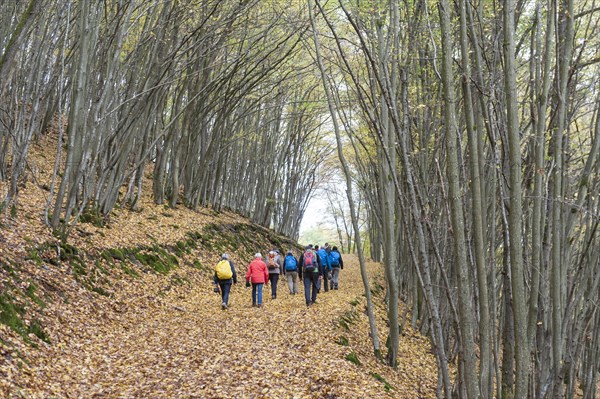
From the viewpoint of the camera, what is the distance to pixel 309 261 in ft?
36.8

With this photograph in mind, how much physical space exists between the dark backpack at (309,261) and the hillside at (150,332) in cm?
87

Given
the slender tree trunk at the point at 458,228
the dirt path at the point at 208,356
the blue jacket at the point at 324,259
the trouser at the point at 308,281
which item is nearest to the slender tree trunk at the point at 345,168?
the dirt path at the point at 208,356

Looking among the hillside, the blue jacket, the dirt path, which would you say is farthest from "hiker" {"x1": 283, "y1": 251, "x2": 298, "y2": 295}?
the dirt path

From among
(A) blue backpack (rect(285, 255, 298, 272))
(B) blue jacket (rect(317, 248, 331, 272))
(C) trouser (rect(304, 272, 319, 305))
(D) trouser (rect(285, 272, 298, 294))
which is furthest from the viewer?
(B) blue jacket (rect(317, 248, 331, 272))

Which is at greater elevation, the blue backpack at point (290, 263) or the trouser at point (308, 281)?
the blue backpack at point (290, 263)

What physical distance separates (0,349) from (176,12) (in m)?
9.12

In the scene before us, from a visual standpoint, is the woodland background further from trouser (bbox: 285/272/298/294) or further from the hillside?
trouser (bbox: 285/272/298/294)

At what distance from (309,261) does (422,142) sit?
376 cm

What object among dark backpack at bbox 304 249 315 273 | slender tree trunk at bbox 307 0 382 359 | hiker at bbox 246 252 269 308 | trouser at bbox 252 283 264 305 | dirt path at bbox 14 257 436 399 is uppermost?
slender tree trunk at bbox 307 0 382 359

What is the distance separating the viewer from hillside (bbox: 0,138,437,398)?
223 inches

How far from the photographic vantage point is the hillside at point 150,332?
568cm

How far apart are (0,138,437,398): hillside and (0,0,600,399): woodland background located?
586 millimetres

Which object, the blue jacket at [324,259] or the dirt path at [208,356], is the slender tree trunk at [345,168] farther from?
the blue jacket at [324,259]

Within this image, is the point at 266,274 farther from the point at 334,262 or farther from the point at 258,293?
the point at 334,262
